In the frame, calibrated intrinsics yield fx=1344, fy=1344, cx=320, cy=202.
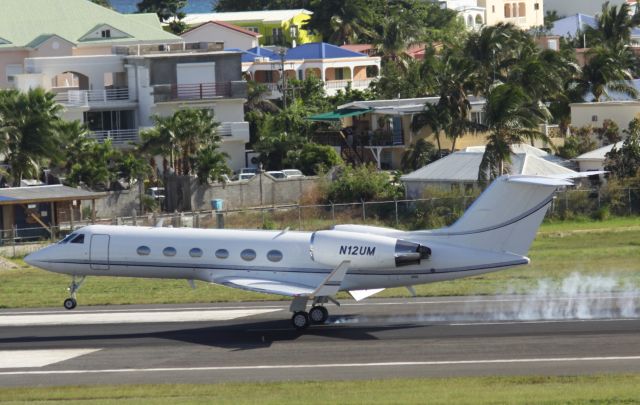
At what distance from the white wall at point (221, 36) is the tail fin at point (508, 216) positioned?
87.0 m

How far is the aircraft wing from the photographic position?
110 ft

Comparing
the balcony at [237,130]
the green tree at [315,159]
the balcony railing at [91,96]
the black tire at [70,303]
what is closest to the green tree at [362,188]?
the green tree at [315,159]

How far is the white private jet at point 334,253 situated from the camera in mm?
33250

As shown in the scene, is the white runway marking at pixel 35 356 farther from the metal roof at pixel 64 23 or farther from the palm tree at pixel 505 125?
the metal roof at pixel 64 23

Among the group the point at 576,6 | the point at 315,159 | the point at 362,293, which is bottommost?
the point at 362,293

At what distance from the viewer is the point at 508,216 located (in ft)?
109

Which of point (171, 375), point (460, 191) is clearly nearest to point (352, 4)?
point (460, 191)

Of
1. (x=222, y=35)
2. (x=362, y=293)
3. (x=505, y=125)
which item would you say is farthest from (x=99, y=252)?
(x=222, y=35)

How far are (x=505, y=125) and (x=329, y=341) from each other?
3100 cm

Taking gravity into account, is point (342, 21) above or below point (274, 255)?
above

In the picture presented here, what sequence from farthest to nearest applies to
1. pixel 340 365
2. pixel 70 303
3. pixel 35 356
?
pixel 70 303
pixel 35 356
pixel 340 365

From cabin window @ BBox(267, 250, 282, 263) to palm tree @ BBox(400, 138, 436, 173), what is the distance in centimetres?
4025

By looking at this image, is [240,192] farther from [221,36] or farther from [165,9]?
[165,9]

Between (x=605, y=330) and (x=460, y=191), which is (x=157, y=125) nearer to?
(x=460, y=191)
